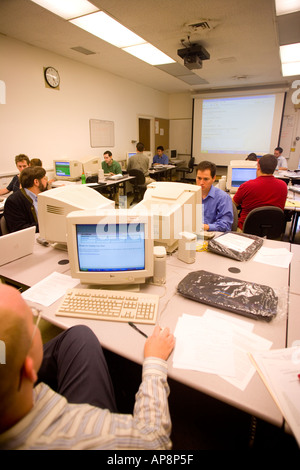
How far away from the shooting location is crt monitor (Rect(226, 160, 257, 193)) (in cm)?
380

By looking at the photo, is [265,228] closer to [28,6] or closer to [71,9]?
[71,9]

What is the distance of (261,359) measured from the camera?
3.01 ft

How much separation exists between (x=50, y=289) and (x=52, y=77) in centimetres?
440

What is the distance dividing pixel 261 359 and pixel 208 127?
26.3 feet

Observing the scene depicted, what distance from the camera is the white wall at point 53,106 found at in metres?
3.82

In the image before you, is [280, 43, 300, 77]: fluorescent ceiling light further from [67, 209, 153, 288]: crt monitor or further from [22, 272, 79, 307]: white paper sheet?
[22, 272, 79, 307]: white paper sheet

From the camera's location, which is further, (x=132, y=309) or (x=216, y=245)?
(x=216, y=245)

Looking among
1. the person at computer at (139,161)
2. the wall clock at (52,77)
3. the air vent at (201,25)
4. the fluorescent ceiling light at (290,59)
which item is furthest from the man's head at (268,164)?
the wall clock at (52,77)

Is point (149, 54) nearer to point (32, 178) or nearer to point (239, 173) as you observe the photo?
point (239, 173)

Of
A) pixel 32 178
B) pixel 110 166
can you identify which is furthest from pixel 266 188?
pixel 110 166

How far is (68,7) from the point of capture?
8.97ft

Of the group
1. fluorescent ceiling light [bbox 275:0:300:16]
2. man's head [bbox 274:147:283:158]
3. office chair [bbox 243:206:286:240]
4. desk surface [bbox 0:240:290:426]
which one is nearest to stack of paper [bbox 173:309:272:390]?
desk surface [bbox 0:240:290:426]

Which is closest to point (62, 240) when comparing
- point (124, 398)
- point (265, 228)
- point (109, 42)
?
point (124, 398)

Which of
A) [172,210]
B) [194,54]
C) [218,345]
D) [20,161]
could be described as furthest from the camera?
[194,54]
